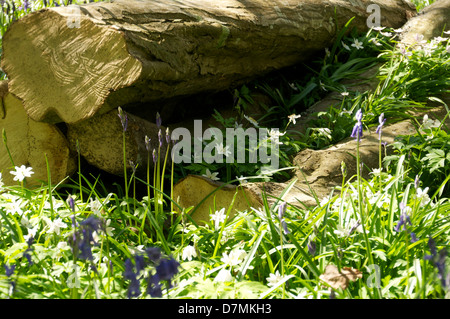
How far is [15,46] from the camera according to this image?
2664 millimetres

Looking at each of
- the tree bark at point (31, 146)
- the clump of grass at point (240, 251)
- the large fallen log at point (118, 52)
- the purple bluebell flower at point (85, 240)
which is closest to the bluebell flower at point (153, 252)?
the clump of grass at point (240, 251)

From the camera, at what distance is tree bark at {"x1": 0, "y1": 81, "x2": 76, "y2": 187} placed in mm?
2854

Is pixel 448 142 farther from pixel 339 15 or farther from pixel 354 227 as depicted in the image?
pixel 339 15

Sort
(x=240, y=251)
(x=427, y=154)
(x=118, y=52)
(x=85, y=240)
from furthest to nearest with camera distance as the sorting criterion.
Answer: (x=427, y=154) → (x=118, y=52) → (x=240, y=251) → (x=85, y=240)

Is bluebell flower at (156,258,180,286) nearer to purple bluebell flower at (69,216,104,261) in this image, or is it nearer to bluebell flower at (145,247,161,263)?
bluebell flower at (145,247,161,263)

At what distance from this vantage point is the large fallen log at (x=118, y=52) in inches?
97.5

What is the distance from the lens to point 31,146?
2.89 meters

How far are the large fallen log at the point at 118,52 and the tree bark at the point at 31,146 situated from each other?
0.18 meters

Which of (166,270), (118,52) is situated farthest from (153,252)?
(118,52)

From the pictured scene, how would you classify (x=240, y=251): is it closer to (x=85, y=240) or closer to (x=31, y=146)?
(x=85, y=240)

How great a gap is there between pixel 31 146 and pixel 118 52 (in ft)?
2.75

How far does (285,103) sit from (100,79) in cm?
157


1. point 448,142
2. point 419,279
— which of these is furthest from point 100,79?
point 448,142

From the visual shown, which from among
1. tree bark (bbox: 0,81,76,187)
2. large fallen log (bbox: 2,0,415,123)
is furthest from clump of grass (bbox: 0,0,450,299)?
large fallen log (bbox: 2,0,415,123)
